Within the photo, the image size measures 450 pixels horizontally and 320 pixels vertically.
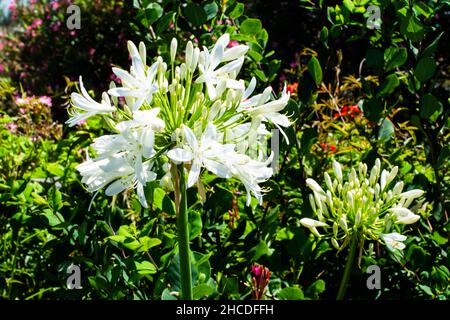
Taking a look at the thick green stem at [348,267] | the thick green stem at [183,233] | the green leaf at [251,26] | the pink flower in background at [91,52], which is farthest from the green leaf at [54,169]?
the pink flower in background at [91,52]

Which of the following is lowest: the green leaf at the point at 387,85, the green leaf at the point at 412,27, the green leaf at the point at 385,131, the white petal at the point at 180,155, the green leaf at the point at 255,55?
the white petal at the point at 180,155

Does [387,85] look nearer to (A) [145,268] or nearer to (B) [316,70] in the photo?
(B) [316,70]

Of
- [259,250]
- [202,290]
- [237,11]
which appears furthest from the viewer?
[237,11]

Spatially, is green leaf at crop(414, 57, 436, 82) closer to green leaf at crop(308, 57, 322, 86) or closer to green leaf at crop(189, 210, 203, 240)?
green leaf at crop(308, 57, 322, 86)

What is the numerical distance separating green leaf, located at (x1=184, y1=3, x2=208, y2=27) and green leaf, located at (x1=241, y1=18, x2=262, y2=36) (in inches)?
5.9

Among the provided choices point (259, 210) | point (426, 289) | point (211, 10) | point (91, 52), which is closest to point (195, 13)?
point (211, 10)

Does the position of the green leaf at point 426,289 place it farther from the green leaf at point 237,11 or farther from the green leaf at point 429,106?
the green leaf at point 237,11

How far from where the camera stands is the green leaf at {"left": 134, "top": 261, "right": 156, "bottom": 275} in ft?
4.85

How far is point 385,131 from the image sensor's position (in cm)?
177

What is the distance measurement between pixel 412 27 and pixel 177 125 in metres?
0.89

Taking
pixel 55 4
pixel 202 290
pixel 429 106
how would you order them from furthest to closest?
pixel 55 4
pixel 429 106
pixel 202 290

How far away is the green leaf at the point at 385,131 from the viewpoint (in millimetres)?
1762

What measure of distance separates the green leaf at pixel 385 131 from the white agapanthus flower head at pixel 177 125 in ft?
1.92
